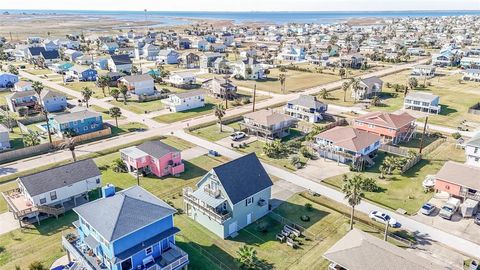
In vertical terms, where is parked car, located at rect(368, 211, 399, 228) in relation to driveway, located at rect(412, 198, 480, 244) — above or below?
above

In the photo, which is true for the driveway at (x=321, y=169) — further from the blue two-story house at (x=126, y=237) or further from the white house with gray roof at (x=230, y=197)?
the blue two-story house at (x=126, y=237)

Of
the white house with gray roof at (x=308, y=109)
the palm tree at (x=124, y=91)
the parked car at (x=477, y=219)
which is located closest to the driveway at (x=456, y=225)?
the parked car at (x=477, y=219)

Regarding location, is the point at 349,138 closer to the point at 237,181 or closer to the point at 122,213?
the point at 237,181


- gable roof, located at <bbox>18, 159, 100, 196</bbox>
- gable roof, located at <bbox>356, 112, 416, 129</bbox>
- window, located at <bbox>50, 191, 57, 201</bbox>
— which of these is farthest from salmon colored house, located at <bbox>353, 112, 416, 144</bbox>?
window, located at <bbox>50, 191, 57, 201</bbox>

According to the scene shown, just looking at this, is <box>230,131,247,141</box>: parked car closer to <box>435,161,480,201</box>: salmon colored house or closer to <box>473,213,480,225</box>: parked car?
<box>435,161,480,201</box>: salmon colored house

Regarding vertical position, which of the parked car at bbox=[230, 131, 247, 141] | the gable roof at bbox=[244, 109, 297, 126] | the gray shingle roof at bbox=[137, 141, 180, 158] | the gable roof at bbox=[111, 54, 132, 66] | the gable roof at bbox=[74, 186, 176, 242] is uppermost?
the gable roof at bbox=[111, 54, 132, 66]

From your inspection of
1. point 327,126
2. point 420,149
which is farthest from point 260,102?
point 420,149

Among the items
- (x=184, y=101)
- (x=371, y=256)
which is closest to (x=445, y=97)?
(x=184, y=101)
